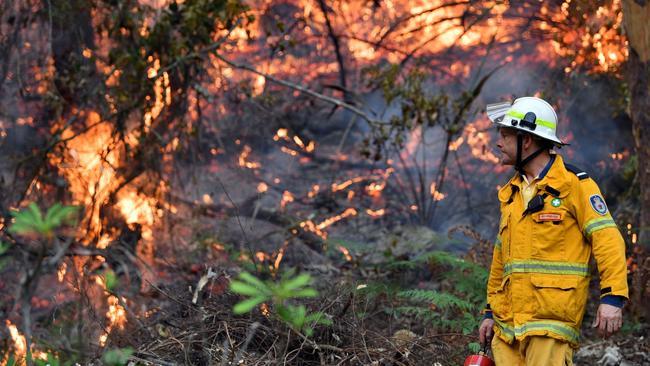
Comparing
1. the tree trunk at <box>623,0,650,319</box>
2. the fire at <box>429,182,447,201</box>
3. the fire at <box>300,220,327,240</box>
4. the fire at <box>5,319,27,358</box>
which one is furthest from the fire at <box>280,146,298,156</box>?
the fire at <box>5,319,27,358</box>

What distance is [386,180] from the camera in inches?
616

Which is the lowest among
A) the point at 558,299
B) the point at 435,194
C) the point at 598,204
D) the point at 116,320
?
the point at 435,194

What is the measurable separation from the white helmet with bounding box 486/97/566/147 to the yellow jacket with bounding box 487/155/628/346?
158 mm

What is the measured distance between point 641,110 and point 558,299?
13.8ft

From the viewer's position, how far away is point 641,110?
748 cm

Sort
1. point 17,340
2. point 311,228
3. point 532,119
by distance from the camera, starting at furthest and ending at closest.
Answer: point 311,228 < point 17,340 < point 532,119

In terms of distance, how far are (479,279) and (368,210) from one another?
7.16 m

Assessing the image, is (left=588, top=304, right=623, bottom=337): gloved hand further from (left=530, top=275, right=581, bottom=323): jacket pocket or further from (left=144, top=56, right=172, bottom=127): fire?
(left=144, top=56, right=172, bottom=127): fire

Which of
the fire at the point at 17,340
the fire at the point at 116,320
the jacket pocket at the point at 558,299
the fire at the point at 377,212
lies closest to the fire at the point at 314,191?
the fire at the point at 377,212

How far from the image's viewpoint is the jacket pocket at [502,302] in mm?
4129

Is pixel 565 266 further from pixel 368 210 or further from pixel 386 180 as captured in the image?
pixel 386 180

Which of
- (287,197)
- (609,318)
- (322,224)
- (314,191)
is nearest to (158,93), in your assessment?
(322,224)

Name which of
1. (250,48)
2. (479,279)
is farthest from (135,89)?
(250,48)

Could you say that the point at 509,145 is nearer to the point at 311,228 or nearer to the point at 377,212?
the point at 311,228
